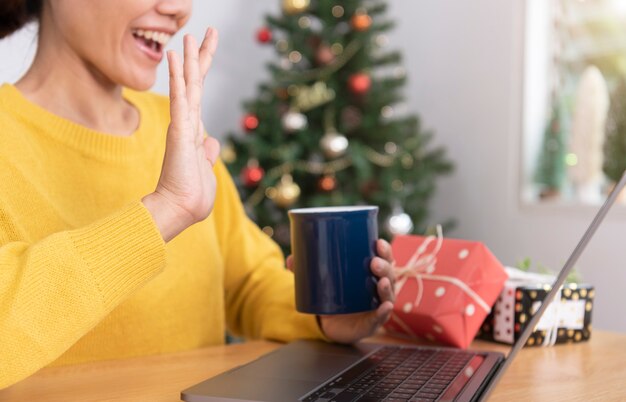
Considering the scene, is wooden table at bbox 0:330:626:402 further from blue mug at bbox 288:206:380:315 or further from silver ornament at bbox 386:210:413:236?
silver ornament at bbox 386:210:413:236

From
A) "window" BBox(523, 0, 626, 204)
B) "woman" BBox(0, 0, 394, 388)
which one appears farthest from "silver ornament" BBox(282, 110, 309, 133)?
"woman" BBox(0, 0, 394, 388)

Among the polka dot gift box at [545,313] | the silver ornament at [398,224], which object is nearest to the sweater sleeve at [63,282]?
the polka dot gift box at [545,313]

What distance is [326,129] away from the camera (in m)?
2.77

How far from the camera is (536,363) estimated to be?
899 mm

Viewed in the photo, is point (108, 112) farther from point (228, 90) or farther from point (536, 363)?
point (228, 90)

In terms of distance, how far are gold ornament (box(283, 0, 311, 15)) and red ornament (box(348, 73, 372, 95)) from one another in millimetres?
312

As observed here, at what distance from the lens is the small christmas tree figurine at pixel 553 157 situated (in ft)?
9.49

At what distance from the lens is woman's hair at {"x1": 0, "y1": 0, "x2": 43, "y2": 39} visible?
1.11m

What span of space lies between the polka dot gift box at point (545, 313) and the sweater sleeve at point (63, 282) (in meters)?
0.50

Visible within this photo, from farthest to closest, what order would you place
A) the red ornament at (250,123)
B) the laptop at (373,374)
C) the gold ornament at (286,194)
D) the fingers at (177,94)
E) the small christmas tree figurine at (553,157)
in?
the small christmas tree figurine at (553,157), the red ornament at (250,123), the gold ornament at (286,194), the fingers at (177,94), the laptop at (373,374)

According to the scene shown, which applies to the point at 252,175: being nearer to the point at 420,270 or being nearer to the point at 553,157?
the point at 553,157

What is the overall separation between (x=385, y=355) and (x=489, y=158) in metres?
2.28

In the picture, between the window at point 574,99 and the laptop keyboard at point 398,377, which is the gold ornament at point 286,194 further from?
the laptop keyboard at point 398,377

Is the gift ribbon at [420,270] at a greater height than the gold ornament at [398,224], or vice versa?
the gift ribbon at [420,270]
